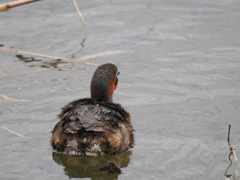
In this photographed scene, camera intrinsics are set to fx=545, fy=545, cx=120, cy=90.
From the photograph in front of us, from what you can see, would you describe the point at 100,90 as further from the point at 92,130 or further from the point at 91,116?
the point at 92,130

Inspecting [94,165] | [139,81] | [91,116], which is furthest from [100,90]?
[139,81]

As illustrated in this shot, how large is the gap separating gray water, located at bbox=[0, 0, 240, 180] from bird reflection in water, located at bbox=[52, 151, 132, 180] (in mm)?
14

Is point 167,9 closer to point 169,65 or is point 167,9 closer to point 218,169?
point 169,65

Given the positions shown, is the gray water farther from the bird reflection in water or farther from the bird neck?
the bird neck

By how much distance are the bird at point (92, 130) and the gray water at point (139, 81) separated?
0.69 ft

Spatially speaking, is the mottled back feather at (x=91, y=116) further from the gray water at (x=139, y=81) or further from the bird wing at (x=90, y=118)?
the gray water at (x=139, y=81)

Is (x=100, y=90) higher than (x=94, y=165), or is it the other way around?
(x=100, y=90)

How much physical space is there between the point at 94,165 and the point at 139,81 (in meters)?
3.26

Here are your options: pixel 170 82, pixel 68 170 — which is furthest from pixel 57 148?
pixel 170 82

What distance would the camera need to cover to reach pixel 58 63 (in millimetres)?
11516

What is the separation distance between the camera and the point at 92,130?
24.0 feet

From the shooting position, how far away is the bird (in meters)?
7.49

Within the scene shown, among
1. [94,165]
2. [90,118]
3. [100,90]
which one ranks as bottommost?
[94,165]

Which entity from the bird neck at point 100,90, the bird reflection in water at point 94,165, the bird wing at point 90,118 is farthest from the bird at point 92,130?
the bird neck at point 100,90
